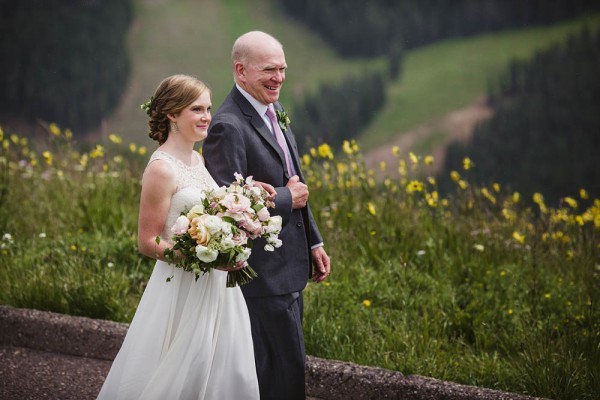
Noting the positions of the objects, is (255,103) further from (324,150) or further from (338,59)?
(338,59)

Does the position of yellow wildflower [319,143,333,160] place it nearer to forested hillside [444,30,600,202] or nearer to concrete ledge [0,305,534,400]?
concrete ledge [0,305,534,400]

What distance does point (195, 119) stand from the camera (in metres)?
3.68

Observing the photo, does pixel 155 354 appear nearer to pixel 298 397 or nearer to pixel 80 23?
pixel 298 397

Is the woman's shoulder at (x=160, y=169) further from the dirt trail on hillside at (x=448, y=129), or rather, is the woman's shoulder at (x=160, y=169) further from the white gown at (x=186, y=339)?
the dirt trail on hillside at (x=448, y=129)

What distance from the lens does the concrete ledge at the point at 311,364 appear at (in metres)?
4.37

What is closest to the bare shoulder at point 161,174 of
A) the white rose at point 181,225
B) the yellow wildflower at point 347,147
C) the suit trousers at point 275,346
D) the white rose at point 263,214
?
the white rose at point 181,225

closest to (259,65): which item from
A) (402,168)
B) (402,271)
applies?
(402,271)

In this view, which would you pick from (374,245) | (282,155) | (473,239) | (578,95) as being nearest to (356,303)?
(374,245)

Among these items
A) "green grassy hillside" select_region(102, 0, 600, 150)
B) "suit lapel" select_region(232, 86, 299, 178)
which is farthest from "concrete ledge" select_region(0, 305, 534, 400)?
"green grassy hillside" select_region(102, 0, 600, 150)

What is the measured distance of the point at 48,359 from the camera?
17.1ft

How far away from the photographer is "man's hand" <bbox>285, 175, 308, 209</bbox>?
3781 mm

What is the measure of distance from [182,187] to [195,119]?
30 cm

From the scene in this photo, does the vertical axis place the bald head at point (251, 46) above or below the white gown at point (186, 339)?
above

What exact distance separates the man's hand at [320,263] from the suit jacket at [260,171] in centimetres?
15
